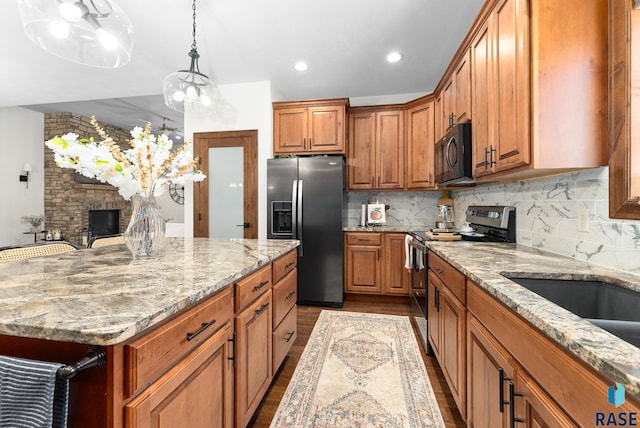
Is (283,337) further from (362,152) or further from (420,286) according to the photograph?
(362,152)

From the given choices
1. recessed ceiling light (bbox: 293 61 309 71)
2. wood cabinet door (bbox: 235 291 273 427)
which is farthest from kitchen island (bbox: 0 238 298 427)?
recessed ceiling light (bbox: 293 61 309 71)

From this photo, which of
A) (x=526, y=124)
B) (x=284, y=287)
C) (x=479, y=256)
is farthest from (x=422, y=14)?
(x=284, y=287)

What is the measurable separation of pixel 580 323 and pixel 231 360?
119 cm

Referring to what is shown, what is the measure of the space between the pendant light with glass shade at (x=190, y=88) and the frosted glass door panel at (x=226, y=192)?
122 centimetres

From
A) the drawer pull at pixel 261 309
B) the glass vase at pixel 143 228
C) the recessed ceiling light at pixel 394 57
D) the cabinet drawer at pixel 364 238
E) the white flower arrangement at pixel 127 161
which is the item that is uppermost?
the recessed ceiling light at pixel 394 57

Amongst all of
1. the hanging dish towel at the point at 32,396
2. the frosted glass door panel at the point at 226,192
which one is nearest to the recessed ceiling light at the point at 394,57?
the frosted glass door panel at the point at 226,192

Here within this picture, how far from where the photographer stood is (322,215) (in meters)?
3.40

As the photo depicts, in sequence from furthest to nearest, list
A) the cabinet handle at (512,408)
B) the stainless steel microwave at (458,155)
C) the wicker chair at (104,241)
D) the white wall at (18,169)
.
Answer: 1. the white wall at (18,169)
2. the stainless steel microwave at (458,155)
3. the wicker chair at (104,241)
4. the cabinet handle at (512,408)

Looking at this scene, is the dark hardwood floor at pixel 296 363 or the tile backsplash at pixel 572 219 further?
the dark hardwood floor at pixel 296 363

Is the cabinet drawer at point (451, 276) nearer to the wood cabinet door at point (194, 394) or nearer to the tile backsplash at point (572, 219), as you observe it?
the tile backsplash at point (572, 219)

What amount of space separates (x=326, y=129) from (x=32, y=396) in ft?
11.1

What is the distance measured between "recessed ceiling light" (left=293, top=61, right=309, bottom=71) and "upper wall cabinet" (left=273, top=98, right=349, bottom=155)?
0.41 m

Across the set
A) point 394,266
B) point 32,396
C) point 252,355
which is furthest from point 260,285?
point 394,266

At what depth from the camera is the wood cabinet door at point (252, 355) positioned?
1.27 metres
